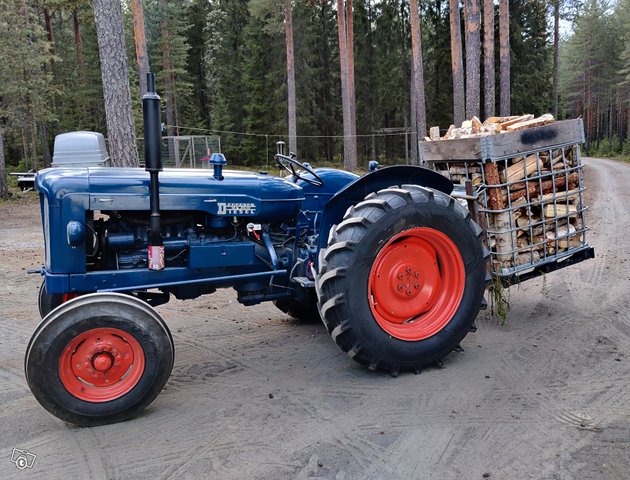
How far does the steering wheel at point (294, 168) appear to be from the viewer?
14.7ft

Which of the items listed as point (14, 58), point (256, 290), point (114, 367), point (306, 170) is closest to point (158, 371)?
point (114, 367)

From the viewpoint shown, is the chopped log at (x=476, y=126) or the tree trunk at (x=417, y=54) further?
the tree trunk at (x=417, y=54)

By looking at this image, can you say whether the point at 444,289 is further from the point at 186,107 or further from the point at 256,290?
the point at 186,107

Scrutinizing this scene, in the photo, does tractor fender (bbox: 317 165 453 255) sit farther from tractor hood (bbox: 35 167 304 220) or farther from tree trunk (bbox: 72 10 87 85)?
tree trunk (bbox: 72 10 87 85)

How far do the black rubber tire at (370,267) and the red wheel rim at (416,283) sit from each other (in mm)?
62

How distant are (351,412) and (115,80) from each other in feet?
23.0

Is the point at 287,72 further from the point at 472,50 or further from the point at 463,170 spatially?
the point at 463,170

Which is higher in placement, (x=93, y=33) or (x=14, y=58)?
(x=93, y=33)

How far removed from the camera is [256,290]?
14.1 ft

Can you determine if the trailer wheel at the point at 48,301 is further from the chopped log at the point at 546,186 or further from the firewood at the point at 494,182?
the chopped log at the point at 546,186

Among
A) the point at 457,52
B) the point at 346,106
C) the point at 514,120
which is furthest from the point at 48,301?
the point at 346,106

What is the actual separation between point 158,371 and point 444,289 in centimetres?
225

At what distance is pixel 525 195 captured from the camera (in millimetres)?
4930

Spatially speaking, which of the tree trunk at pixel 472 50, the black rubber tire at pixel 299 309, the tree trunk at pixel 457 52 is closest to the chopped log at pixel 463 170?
the black rubber tire at pixel 299 309
